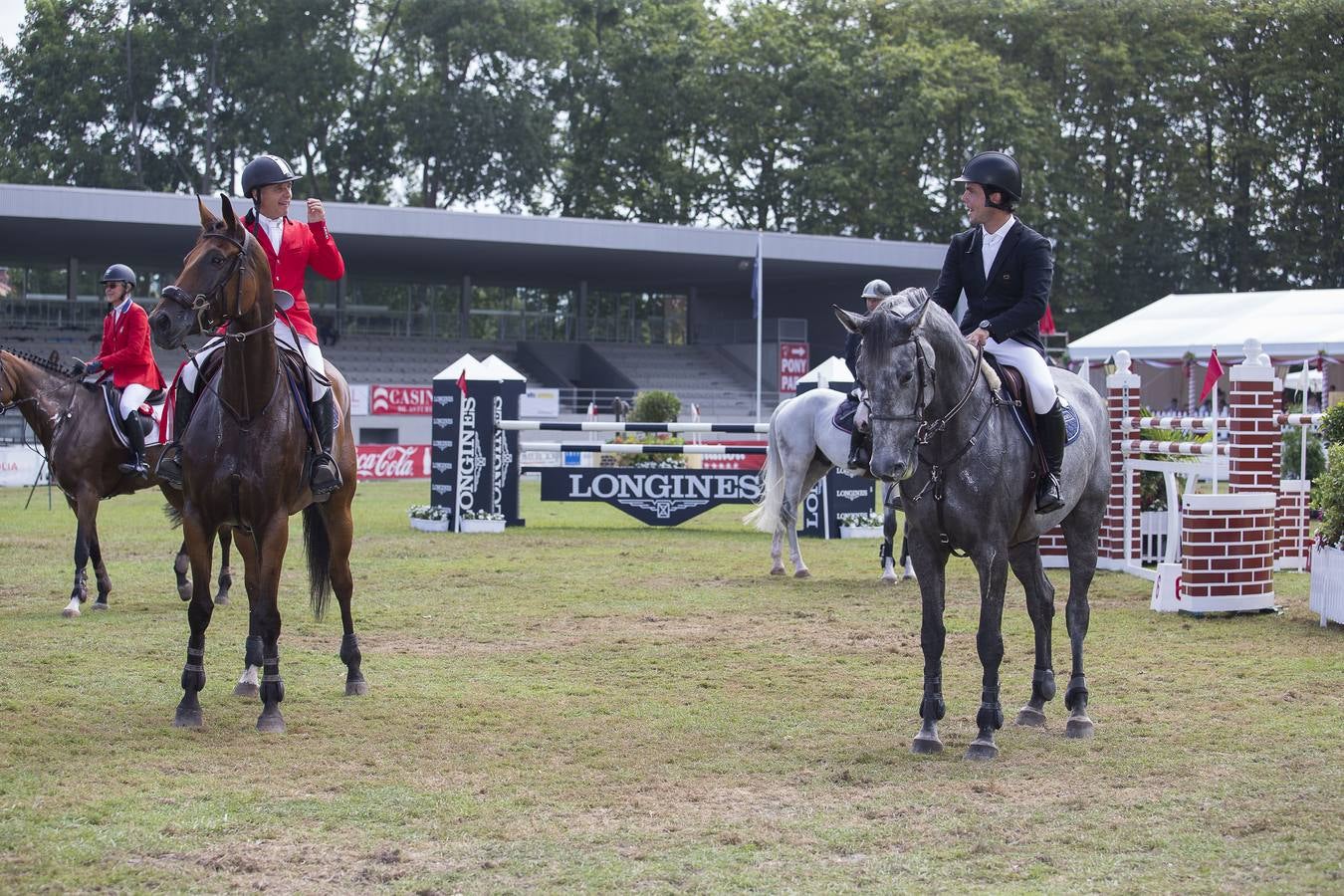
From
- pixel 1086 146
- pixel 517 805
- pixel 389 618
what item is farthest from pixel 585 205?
pixel 517 805

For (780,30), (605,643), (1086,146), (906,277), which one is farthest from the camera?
(1086,146)

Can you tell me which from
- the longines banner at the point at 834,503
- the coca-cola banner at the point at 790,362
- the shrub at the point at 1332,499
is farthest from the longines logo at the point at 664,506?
the coca-cola banner at the point at 790,362

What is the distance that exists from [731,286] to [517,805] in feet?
158

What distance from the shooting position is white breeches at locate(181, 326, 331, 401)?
7.12 m

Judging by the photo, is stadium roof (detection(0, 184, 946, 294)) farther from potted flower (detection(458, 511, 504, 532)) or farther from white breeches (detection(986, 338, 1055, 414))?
white breeches (detection(986, 338, 1055, 414))

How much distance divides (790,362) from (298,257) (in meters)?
40.0

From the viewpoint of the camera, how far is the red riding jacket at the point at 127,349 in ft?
36.0

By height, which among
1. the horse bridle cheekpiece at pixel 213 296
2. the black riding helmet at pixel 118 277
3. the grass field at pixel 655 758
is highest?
the black riding helmet at pixel 118 277

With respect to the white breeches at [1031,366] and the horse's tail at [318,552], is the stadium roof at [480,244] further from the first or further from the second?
the white breeches at [1031,366]

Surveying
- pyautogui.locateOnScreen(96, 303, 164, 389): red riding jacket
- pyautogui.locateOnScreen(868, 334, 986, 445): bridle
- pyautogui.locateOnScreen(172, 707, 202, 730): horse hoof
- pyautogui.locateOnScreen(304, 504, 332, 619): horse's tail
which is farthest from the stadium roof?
pyautogui.locateOnScreen(868, 334, 986, 445): bridle

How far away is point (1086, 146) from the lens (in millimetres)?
55969

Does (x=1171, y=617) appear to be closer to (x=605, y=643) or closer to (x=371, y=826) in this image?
(x=605, y=643)

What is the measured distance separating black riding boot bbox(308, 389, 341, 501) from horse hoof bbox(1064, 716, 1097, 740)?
12.6 ft

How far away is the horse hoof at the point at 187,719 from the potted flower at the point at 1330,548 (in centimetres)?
768
